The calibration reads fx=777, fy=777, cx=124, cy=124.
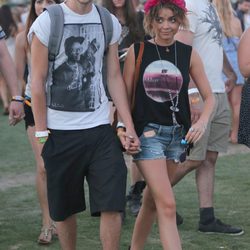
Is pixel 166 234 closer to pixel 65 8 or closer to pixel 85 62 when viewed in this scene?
pixel 85 62

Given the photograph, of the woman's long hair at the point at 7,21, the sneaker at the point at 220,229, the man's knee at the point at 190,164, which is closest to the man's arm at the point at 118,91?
the man's knee at the point at 190,164

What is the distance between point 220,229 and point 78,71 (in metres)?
2.06

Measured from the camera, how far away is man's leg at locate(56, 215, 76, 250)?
4875 millimetres

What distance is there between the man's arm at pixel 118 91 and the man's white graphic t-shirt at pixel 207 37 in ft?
3.54

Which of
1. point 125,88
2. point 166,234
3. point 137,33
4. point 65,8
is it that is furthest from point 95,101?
point 137,33

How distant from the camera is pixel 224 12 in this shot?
654 centimetres

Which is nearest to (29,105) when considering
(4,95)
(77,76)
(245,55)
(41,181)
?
(41,181)

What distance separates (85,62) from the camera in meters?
4.67

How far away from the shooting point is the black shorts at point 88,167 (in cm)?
465

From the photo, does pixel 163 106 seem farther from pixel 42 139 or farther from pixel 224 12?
pixel 224 12

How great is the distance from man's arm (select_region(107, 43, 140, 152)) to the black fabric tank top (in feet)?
0.35

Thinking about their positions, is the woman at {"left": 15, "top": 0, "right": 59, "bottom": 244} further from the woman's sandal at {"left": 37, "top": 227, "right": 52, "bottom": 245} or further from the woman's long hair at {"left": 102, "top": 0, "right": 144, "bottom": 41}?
the woman's long hair at {"left": 102, "top": 0, "right": 144, "bottom": 41}

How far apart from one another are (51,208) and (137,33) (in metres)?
2.01

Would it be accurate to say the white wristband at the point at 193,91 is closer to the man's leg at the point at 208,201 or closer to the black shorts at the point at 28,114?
the man's leg at the point at 208,201
